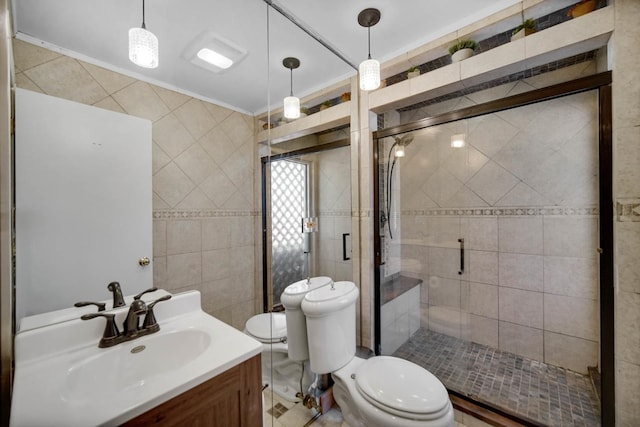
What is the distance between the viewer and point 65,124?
829 millimetres

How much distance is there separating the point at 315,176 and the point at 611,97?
1.46m

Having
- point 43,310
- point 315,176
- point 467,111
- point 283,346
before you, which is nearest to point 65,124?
point 43,310

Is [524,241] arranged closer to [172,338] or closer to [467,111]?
[467,111]

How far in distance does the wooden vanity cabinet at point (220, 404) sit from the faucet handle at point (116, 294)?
445 millimetres

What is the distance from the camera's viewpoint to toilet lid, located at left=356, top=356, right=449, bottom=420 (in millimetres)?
1099

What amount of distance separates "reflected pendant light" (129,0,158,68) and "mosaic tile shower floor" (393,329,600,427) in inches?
92.9

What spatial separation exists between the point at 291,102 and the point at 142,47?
0.81 meters

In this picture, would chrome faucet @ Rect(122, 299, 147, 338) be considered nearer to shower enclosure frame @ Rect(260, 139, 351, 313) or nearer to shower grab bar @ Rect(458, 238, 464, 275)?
shower enclosure frame @ Rect(260, 139, 351, 313)

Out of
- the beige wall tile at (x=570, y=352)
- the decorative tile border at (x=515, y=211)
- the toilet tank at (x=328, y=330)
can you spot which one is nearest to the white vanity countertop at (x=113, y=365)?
the toilet tank at (x=328, y=330)

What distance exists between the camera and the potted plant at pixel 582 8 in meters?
1.16

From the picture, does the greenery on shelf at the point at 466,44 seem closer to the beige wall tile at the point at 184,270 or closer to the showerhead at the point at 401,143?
the showerhead at the point at 401,143

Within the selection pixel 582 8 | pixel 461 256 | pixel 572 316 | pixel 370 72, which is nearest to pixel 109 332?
pixel 370 72

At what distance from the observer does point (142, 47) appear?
3.02 feet

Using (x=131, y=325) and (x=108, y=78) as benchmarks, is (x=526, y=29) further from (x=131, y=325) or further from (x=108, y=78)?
(x=131, y=325)
